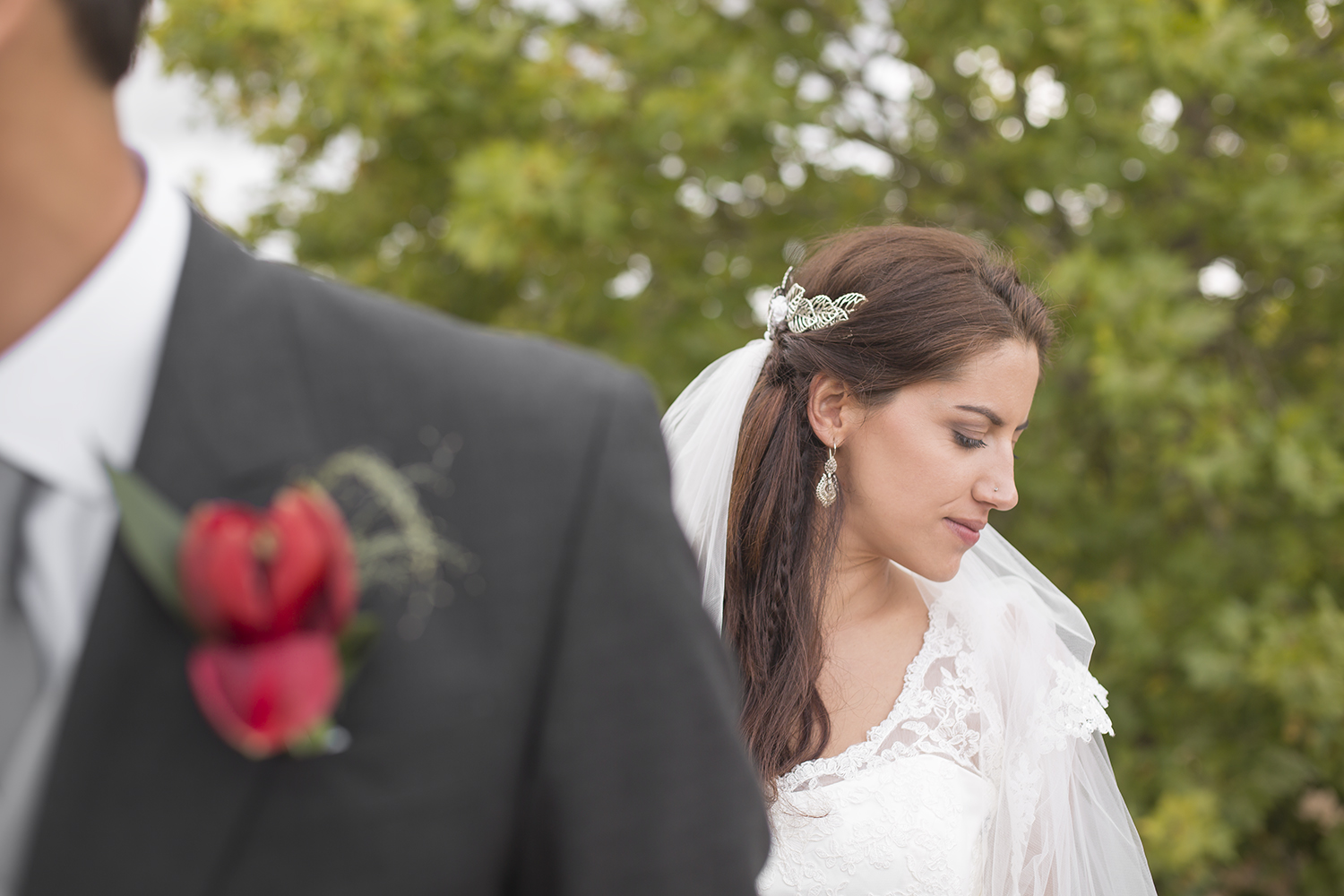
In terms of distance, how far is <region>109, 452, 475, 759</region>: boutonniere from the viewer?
0.80m

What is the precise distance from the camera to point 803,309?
2.71m

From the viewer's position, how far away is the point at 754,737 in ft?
7.93

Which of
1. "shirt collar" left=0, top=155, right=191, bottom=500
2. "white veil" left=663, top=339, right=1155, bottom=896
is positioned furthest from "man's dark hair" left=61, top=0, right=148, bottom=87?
"white veil" left=663, top=339, right=1155, bottom=896

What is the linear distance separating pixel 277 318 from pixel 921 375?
1.71m

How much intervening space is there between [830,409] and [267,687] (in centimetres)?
195

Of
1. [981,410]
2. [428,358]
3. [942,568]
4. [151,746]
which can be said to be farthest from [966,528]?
[151,746]

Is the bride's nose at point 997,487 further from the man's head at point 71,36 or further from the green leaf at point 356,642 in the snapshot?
the man's head at point 71,36

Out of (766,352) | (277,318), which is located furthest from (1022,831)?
(277,318)

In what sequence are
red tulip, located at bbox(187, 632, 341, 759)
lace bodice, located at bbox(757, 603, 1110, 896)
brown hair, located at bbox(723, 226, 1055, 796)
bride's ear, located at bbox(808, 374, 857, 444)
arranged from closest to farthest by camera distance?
red tulip, located at bbox(187, 632, 341, 759) → lace bodice, located at bbox(757, 603, 1110, 896) → brown hair, located at bbox(723, 226, 1055, 796) → bride's ear, located at bbox(808, 374, 857, 444)

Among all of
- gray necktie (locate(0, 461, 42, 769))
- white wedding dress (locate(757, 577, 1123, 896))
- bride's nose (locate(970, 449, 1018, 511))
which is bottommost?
white wedding dress (locate(757, 577, 1123, 896))

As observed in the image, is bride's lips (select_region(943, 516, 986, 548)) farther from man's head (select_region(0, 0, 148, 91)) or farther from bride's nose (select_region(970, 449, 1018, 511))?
man's head (select_region(0, 0, 148, 91))

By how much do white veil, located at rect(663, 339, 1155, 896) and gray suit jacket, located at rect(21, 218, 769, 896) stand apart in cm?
127

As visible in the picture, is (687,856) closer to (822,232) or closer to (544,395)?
(544,395)

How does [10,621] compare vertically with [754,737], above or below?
above
